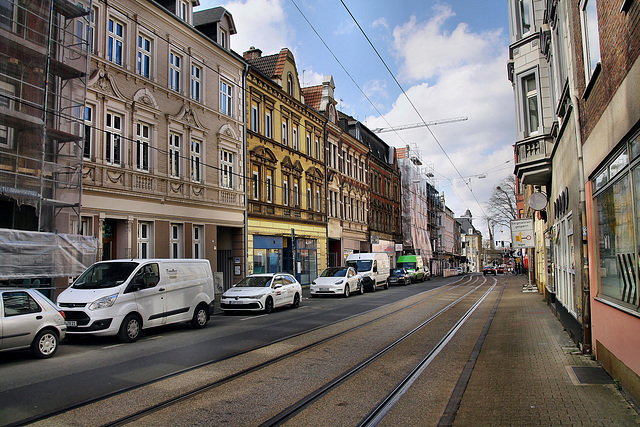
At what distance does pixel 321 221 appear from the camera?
35.0 m

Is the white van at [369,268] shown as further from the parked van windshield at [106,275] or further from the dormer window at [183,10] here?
the parked van windshield at [106,275]

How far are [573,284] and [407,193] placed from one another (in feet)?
162

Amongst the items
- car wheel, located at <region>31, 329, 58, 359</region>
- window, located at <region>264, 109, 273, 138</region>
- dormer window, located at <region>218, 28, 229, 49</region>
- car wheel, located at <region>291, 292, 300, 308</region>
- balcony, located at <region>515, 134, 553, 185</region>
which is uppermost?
dormer window, located at <region>218, 28, 229, 49</region>

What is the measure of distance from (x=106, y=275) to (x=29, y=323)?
2767 millimetres

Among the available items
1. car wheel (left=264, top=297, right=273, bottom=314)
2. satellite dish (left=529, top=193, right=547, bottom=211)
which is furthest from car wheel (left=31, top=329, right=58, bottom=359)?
satellite dish (left=529, top=193, right=547, bottom=211)

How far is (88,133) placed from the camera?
16.3 m

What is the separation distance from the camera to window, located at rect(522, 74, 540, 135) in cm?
1627

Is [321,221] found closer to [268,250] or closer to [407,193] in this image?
[268,250]

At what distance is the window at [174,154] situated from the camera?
20.0 metres

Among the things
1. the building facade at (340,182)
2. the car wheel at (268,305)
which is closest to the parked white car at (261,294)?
the car wheel at (268,305)

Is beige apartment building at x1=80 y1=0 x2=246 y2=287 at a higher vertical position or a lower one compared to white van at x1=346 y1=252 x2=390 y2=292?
higher

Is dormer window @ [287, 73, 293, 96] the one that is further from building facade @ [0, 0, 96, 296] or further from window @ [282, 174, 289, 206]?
building facade @ [0, 0, 96, 296]

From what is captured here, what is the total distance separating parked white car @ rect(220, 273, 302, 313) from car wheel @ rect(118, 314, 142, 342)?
543 cm

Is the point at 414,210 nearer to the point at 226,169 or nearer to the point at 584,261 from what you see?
the point at 226,169
